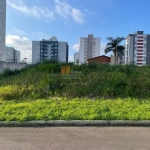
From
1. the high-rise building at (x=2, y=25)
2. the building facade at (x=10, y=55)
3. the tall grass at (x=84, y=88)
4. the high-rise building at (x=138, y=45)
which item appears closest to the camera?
the tall grass at (x=84, y=88)

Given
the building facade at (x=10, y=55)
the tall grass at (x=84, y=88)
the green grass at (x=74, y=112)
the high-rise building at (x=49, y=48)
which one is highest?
the high-rise building at (x=49, y=48)

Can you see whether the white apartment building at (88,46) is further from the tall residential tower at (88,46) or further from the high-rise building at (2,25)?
the high-rise building at (2,25)

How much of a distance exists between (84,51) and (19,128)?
101475mm

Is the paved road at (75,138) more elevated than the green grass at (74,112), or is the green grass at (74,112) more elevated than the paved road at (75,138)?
the green grass at (74,112)

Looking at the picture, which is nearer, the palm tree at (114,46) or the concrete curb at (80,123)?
the concrete curb at (80,123)

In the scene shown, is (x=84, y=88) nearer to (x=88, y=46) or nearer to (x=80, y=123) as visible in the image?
(x=80, y=123)

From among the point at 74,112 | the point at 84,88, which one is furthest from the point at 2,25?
the point at 74,112

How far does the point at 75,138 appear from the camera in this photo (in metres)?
3.97

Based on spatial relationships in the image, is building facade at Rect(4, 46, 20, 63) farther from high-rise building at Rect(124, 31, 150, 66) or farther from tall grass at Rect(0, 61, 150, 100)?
high-rise building at Rect(124, 31, 150, 66)

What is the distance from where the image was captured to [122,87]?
8.55 metres

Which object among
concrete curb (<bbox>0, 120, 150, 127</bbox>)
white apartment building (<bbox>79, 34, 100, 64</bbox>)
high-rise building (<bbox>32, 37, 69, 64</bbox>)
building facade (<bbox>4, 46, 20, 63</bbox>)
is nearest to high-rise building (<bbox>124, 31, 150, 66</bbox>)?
white apartment building (<bbox>79, 34, 100, 64</bbox>)

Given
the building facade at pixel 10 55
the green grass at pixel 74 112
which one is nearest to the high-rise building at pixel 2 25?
the building facade at pixel 10 55

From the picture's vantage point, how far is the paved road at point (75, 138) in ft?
11.7

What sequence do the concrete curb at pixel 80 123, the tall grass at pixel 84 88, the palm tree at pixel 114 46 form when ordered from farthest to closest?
the palm tree at pixel 114 46, the tall grass at pixel 84 88, the concrete curb at pixel 80 123
